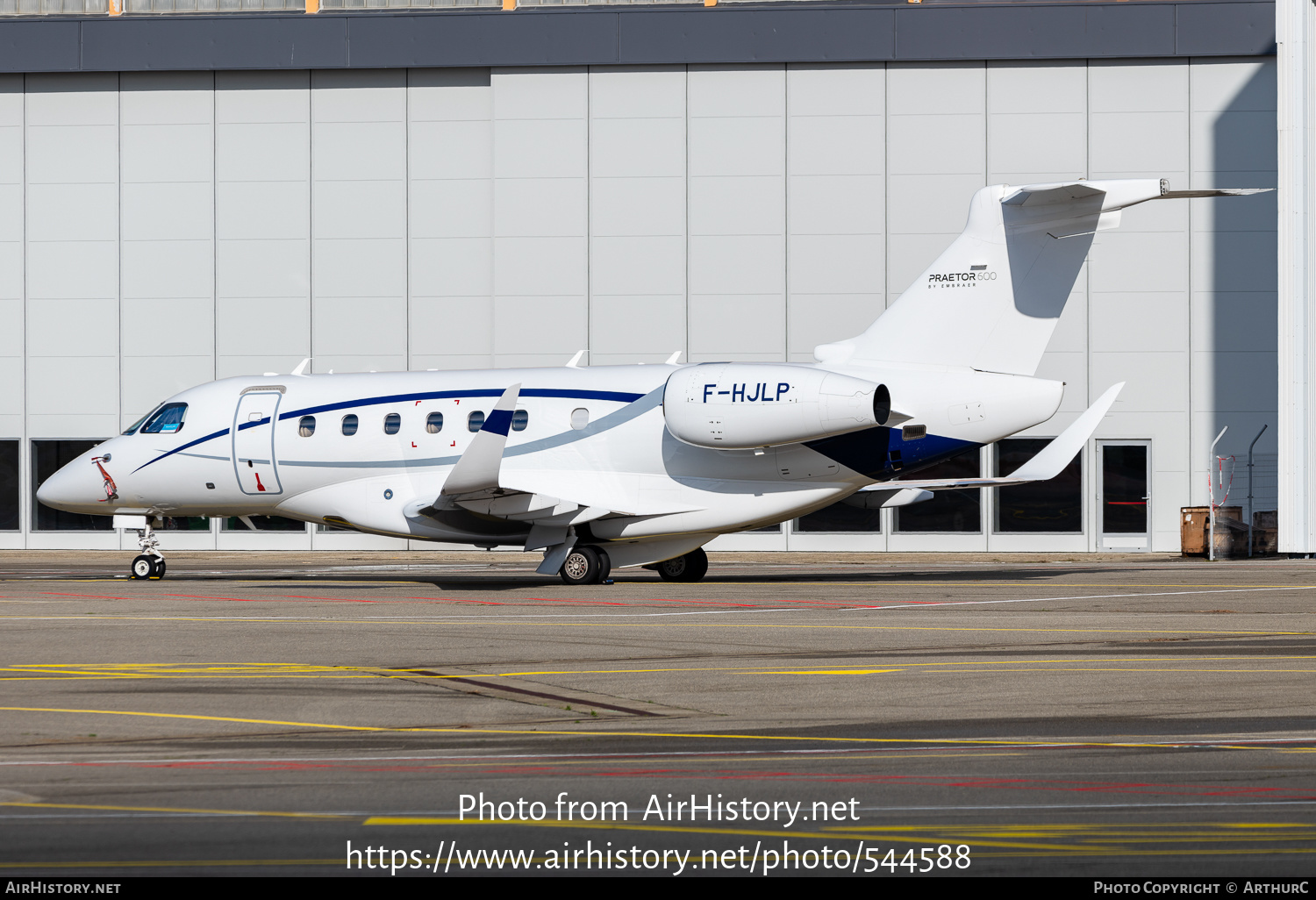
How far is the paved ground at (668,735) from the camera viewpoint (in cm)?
546

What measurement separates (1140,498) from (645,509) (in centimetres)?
1553

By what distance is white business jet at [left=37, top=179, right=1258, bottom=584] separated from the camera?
18906mm

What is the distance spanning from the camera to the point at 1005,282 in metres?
19.1

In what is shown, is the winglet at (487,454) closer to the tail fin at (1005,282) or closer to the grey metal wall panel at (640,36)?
the tail fin at (1005,282)

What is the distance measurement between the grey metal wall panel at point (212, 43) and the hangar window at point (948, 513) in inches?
688

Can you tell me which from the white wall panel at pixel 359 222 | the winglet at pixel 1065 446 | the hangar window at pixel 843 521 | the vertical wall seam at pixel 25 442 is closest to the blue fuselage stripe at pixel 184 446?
the white wall panel at pixel 359 222

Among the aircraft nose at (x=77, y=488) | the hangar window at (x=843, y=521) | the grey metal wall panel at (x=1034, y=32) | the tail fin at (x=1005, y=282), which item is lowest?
the hangar window at (x=843, y=521)

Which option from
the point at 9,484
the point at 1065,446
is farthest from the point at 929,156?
the point at 9,484

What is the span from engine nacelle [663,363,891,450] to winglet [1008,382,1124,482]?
2.75 m

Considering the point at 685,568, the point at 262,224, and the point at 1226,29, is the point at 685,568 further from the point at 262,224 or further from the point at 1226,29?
the point at 1226,29

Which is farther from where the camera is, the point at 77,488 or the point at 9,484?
the point at 9,484

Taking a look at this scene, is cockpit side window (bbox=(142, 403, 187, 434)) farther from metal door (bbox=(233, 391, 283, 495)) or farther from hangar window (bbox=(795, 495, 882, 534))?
hangar window (bbox=(795, 495, 882, 534))

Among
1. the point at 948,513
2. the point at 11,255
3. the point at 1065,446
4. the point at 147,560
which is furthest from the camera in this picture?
the point at 11,255

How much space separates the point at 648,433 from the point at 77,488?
1024 cm
